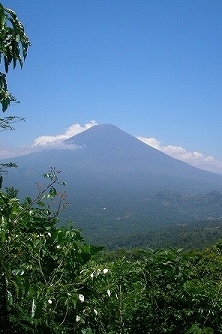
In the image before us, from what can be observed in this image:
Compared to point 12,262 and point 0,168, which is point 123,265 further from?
point 0,168

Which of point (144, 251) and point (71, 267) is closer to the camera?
point (71, 267)

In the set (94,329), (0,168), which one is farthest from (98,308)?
(0,168)

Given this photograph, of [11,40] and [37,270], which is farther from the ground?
[11,40]

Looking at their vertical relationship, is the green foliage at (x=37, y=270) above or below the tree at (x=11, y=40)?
below

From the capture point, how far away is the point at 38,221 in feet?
7.94

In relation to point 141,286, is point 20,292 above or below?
above

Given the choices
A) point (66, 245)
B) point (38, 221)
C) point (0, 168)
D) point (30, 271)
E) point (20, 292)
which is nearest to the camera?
point (20, 292)

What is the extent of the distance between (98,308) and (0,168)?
59.6 inches

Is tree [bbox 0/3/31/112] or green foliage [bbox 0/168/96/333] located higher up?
tree [bbox 0/3/31/112]

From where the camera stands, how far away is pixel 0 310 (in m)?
1.89

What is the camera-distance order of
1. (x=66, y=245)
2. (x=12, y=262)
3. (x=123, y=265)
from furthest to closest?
(x=123, y=265), (x=66, y=245), (x=12, y=262)

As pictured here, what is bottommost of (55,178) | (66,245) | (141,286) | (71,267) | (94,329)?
(94,329)

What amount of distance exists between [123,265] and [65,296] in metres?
0.94

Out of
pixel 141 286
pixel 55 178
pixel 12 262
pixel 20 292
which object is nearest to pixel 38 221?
pixel 55 178
